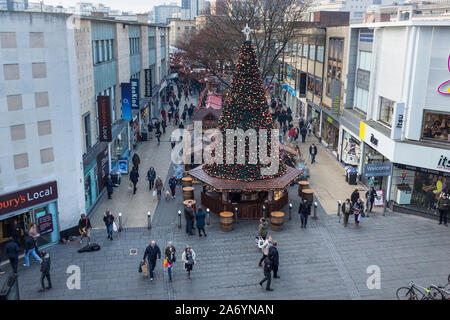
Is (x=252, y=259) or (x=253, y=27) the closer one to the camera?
(x=252, y=259)

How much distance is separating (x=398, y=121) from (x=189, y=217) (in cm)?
1076

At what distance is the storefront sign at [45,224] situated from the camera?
54.6ft

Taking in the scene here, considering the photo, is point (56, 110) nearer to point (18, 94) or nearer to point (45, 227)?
point (18, 94)

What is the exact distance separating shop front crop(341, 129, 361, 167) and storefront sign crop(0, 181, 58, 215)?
17.8 metres

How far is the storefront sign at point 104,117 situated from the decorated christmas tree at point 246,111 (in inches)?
221

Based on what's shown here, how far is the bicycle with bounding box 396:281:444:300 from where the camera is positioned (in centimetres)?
1246

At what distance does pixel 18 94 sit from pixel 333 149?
76.6ft

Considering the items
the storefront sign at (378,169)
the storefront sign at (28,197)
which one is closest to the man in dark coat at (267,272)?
the storefront sign at (378,169)

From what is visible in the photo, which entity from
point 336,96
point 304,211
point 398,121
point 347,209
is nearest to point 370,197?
point 347,209

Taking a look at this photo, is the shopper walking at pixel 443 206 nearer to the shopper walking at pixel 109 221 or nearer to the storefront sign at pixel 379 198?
the storefront sign at pixel 379 198

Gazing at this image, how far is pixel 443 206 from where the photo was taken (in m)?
19.2

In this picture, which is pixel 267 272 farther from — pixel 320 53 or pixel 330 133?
pixel 320 53

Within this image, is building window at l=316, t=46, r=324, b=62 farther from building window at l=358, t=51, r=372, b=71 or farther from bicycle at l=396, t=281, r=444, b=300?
bicycle at l=396, t=281, r=444, b=300

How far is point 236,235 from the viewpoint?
18.7 m
